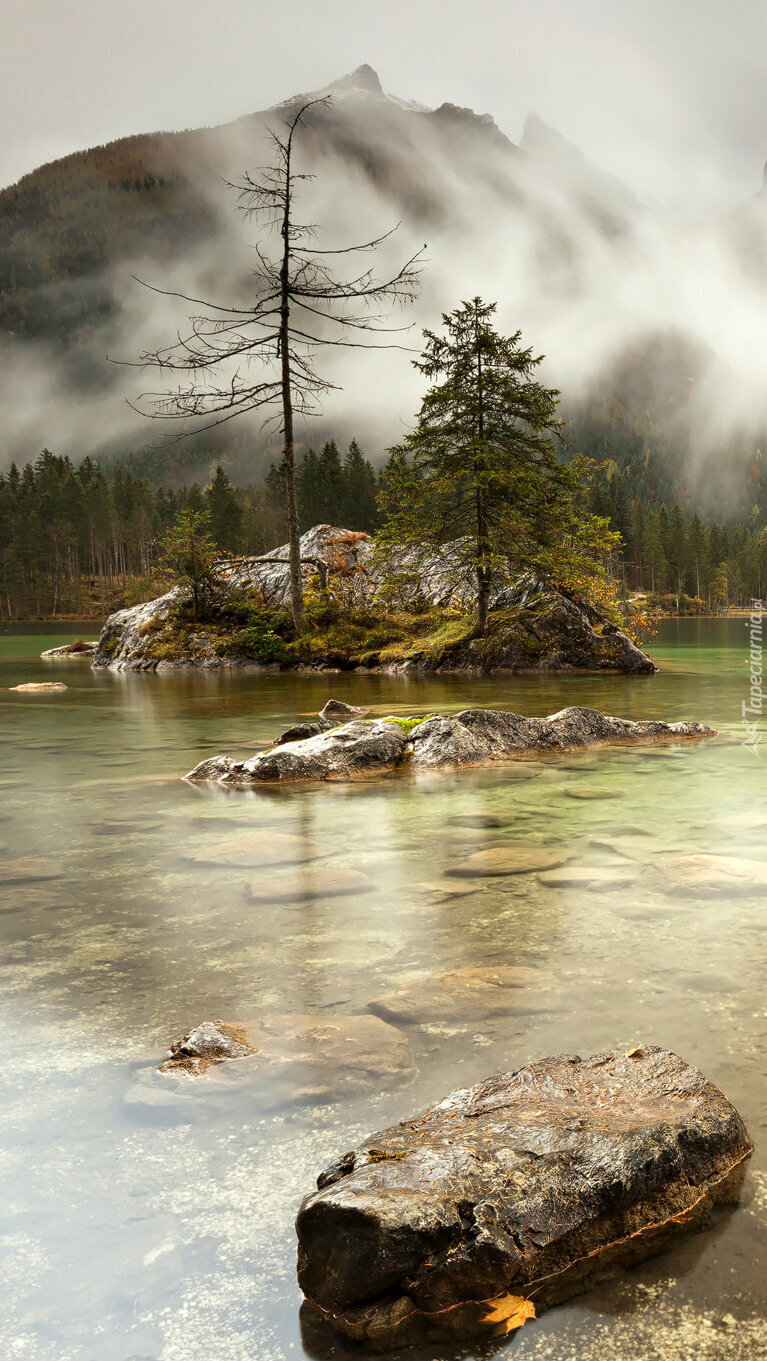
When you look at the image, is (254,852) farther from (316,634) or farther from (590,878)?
(316,634)

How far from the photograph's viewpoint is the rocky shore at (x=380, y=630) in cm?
2203

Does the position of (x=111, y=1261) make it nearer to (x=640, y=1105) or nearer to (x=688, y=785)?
(x=640, y=1105)

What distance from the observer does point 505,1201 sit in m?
1.95

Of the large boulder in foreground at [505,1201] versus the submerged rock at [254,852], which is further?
the submerged rock at [254,852]

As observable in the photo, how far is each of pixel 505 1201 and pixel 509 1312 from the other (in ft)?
0.70

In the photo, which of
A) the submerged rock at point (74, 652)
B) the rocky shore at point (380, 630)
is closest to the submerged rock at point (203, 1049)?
the rocky shore at point (380, 630)

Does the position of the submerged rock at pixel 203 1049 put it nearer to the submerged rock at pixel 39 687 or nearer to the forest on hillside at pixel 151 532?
the submerged rock at pixel 39 687

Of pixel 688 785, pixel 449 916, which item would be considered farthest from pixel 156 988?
pixel 688 785

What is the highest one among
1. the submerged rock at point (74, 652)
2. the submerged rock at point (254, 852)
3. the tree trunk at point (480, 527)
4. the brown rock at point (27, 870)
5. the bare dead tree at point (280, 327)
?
the bare dead tree at point (280, 327)

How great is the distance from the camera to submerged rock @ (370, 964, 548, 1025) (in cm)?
320

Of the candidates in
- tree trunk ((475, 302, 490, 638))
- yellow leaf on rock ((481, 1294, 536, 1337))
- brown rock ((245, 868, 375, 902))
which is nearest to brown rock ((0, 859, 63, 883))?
brown rock ((245, 868, 375, 902))

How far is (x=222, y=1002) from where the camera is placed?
11.1 ft

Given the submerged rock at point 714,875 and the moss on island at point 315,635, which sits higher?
the moss on island at point 315,635

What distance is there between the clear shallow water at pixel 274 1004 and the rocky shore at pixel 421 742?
48 centimetres
